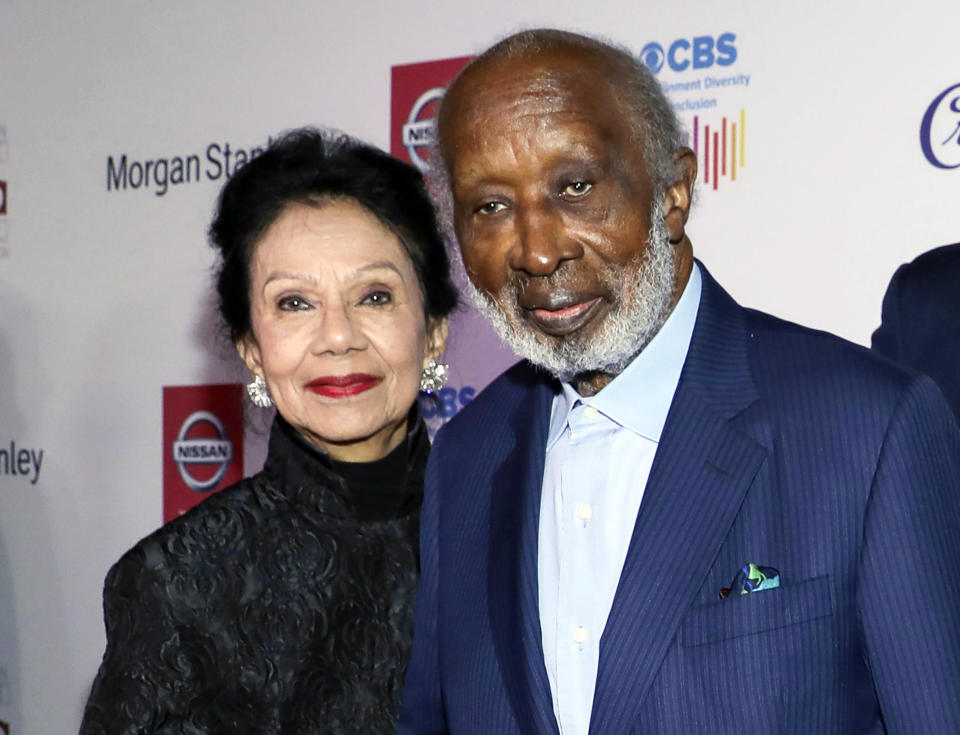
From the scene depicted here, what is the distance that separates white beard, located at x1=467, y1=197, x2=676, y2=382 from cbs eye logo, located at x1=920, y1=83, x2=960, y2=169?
128 cm

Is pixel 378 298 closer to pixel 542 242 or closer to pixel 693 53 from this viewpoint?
pixel 542 242

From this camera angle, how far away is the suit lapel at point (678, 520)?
4.81ft

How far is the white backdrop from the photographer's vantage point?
2.85 meters

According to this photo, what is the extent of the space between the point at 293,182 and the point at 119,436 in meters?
1.94

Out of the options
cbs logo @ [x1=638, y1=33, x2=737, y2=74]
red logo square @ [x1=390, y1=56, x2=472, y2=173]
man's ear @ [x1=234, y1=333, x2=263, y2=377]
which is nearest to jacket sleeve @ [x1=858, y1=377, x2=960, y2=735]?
man's ear @ [x1=234, y1=333, x2=263, y2=377]

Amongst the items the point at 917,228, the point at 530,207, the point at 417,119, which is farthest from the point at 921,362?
the point at 417,119

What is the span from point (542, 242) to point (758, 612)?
515 millimetres

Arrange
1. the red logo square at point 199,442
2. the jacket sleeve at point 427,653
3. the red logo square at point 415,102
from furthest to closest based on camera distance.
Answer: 1. the red logo square at point 199,442
2. the red logo square at point 415,102
3. the jacket sleeve at point 427,653

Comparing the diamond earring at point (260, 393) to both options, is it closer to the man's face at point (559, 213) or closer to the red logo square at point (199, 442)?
the man's face at point (559, 213)

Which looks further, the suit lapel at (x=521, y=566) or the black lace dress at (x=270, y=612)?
the black lace dress at (x=270, y=612)

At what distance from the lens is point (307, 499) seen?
222 centimetres

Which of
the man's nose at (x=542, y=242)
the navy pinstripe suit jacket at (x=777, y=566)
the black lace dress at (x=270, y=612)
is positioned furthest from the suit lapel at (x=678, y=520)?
the black lace dress at (x=270, y=612)

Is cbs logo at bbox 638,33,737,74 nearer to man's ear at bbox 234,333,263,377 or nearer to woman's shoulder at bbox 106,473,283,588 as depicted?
man's ear at bbox 234,333,263,377

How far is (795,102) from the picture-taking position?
2.82 meters
